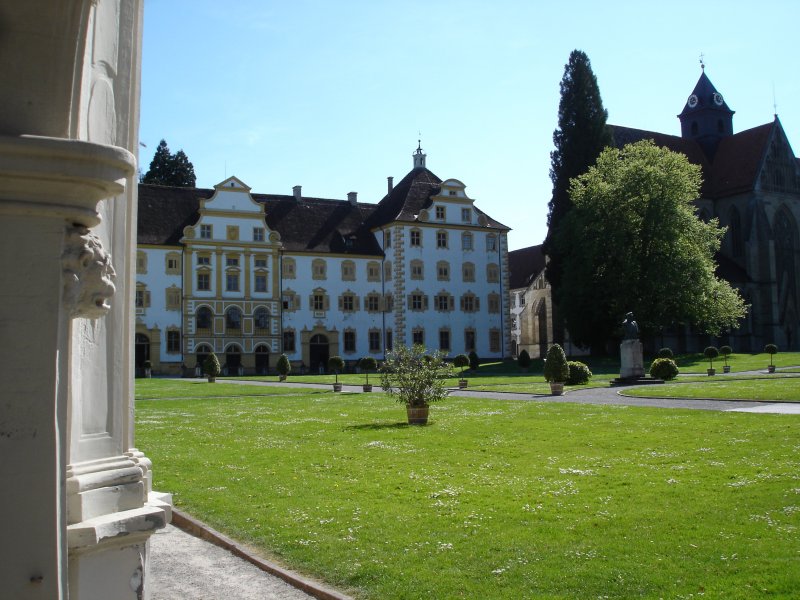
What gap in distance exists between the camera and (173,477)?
11.8 meters

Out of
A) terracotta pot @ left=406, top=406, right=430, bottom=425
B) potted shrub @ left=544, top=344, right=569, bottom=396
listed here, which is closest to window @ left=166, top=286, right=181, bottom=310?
potted shrub @ left=544, top=344, right=569, bottom=396

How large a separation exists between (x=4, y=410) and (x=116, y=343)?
4.93ft

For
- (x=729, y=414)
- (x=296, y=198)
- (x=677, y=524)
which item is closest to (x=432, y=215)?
(x=296, y=198)

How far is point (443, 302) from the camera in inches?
2549

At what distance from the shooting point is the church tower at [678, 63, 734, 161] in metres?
83.1

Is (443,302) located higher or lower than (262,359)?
higher

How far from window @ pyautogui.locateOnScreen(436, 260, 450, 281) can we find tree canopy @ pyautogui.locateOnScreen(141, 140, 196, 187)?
90.2 ft

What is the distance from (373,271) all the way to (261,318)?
10.6 m

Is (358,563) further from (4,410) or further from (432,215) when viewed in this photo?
(432,215)

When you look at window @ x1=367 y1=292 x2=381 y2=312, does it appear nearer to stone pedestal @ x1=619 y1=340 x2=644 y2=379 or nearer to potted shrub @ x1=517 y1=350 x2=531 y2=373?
potted shrub @ x1=517 y1=350 x2=531 y2=373

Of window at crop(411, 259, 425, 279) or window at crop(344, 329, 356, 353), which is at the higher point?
window at crop(411, 259, 425, 279)

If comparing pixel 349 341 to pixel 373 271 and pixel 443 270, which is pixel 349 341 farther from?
pixel 443 270

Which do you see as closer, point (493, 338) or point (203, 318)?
point (203, 318)

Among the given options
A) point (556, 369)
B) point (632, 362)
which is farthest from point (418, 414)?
point (632, 362)
